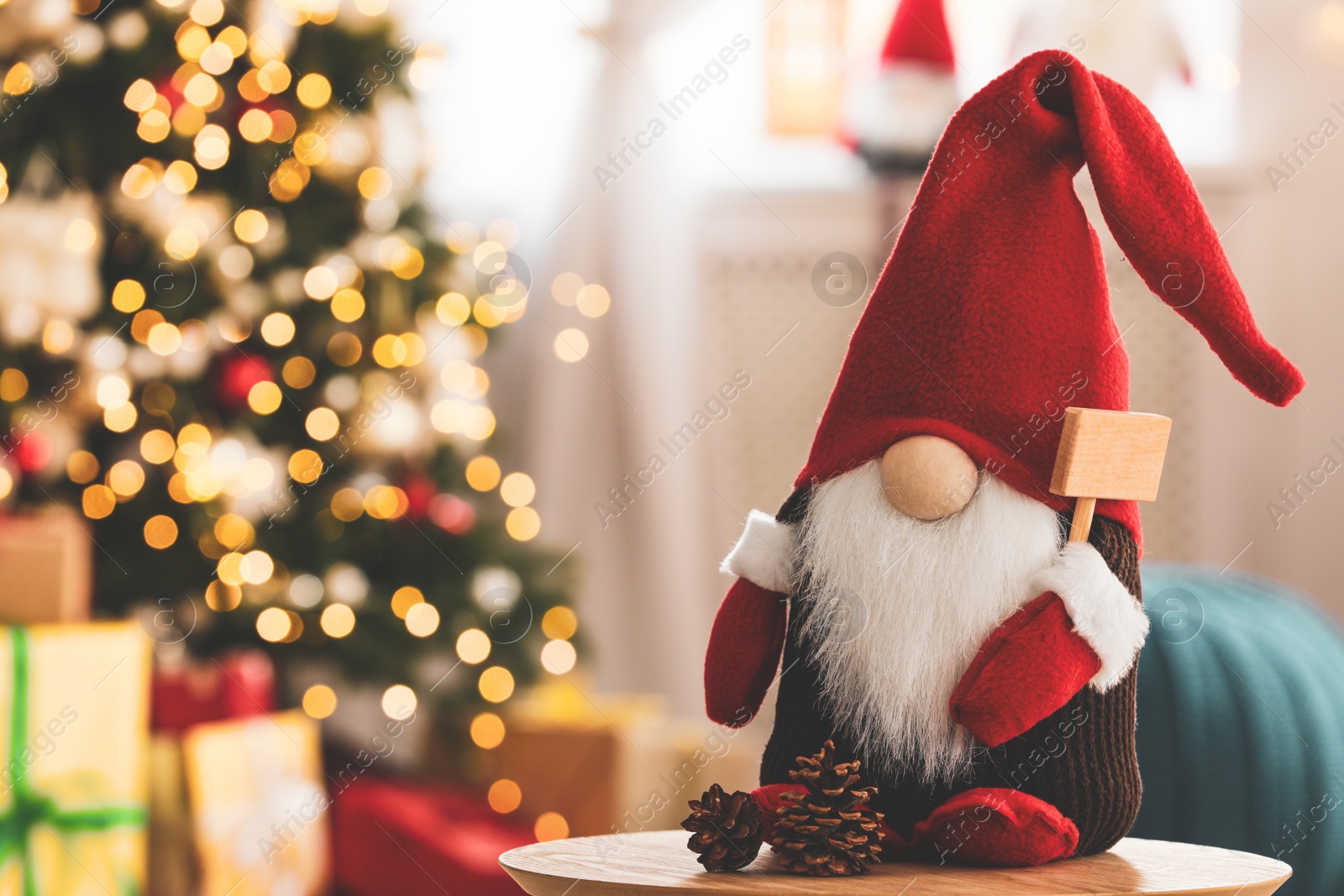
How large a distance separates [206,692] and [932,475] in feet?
4.69

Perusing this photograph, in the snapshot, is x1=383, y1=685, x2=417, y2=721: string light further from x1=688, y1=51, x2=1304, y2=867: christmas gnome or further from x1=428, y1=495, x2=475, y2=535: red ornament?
x1=688, y1=51, x2=1304, y2=867: christmas gnome

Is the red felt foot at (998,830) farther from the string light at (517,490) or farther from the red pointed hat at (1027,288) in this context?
the string light at (517,490)

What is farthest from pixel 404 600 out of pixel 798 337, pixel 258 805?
pixel 798 337

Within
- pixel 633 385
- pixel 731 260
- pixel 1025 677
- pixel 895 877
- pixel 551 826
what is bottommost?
pixel 551 826

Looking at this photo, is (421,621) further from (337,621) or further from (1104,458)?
(1104,458)

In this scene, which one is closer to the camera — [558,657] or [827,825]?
[827,825]

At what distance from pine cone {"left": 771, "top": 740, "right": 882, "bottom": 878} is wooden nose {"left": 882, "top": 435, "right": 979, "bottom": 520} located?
157mm

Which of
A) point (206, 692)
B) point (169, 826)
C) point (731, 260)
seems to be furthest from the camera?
point (731, 260)

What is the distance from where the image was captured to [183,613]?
179 centimetres

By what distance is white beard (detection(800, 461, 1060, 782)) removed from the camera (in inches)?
26.1

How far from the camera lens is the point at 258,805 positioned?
1.72 metres

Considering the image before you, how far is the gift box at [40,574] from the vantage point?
1.51 m

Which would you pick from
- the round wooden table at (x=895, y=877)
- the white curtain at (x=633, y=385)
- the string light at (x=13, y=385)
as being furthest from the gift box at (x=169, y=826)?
the round wooden table at (x=895, y=877)

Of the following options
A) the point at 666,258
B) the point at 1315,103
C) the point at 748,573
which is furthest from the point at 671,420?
the point at 748,573
